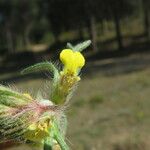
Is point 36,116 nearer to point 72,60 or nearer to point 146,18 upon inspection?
point 72,60

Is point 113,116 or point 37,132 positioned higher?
point 37,132

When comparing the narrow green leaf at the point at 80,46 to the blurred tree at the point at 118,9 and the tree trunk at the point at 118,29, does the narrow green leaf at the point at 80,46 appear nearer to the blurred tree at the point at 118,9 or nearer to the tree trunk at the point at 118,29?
the blurred tree at the point at 118,9

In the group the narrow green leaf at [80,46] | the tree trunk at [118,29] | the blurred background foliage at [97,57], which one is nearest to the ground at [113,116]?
the blurred background foliage at [97,57]

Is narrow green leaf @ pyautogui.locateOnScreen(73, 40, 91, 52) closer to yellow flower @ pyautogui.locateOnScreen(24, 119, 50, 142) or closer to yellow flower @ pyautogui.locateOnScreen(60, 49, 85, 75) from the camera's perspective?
yellow flower @ pyautogui.locateOnScreen(60, 49, 85, 75)

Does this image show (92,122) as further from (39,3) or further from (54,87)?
(39,3)

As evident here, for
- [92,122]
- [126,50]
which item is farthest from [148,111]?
[126,50]

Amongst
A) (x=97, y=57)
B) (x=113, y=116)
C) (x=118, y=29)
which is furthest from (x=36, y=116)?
(x=118, y=29)

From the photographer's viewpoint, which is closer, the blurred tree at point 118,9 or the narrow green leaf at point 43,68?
the narrow green leaf at point 43,68
